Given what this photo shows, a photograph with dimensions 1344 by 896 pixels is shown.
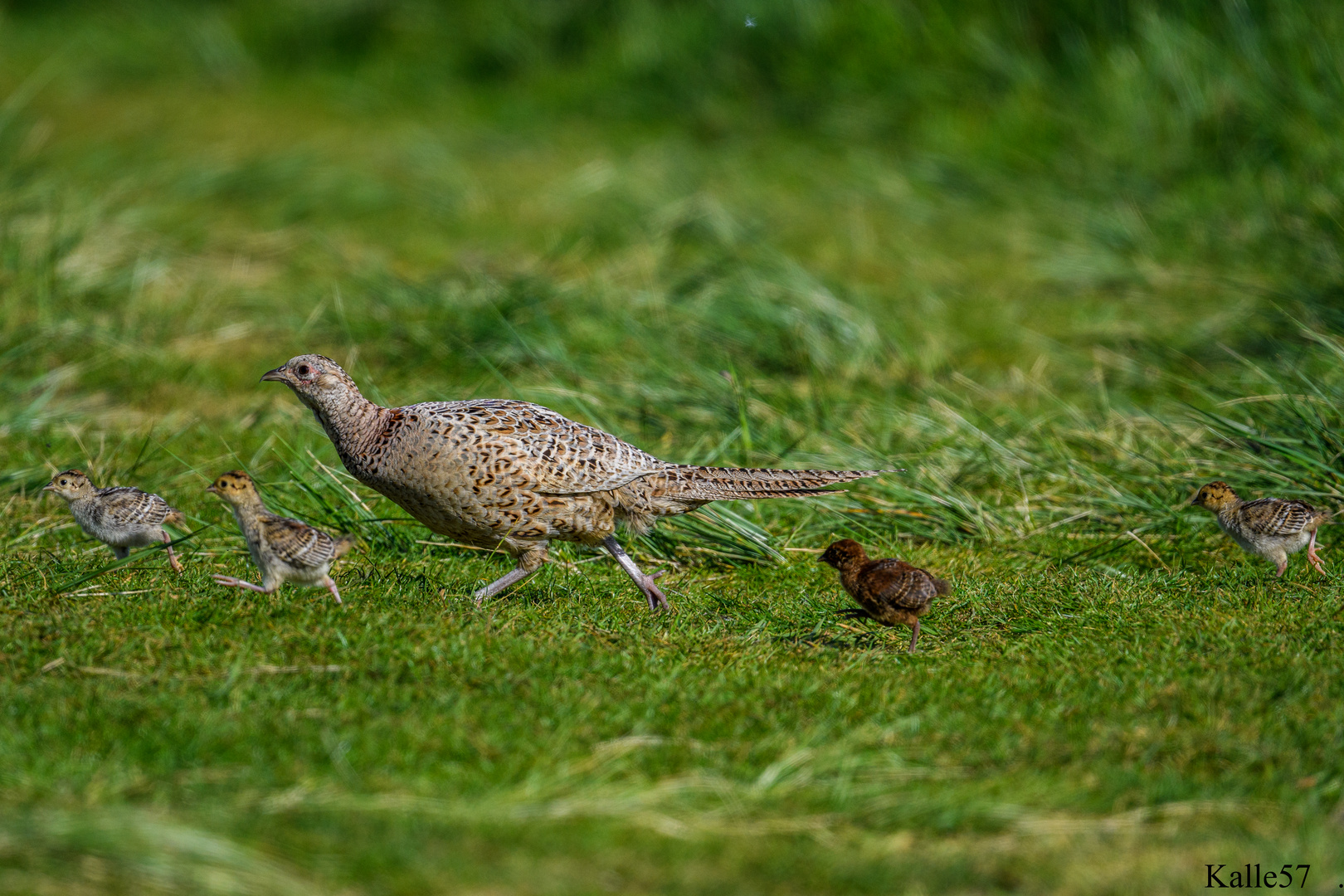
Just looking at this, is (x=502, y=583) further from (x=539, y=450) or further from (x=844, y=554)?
(x=844, y=554)

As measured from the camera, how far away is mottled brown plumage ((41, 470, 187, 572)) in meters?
6.04

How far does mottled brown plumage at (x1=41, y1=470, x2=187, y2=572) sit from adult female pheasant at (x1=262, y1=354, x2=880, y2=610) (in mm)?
768

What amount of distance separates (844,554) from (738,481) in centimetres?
60

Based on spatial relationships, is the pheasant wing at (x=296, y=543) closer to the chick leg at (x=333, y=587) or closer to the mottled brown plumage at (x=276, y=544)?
the mottled brown plumage at (x=276, y=544)

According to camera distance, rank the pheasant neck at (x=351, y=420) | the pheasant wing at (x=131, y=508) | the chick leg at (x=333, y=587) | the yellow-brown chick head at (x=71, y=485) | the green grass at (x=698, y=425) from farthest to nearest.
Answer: the pheasant neck at (x=351, y=420) < the yellow-brown chick head at (x=71, y=485) < the pheasant wing at (x=131, y=508) < the chick leg at (x=333, y=587) < the green grass at (x=698, y=425)

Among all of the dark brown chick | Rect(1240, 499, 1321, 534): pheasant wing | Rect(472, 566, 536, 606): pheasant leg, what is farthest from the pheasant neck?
Rect(1240, 499, 1321, 534): pheasant wing

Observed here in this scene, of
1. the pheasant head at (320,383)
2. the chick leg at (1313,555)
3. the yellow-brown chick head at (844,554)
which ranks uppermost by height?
the pheasant head at (320,383)

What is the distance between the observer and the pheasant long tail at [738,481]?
624 centimetres

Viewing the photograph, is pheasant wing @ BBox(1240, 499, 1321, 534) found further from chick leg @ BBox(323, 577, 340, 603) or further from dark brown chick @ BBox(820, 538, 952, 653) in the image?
chick leg @ BBox(323, 577, 340, 603)

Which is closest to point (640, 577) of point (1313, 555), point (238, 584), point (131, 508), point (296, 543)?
point (296, 543)

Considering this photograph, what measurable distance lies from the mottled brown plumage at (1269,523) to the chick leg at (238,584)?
393 centimetres

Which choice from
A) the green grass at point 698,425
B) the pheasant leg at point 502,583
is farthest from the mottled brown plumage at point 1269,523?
the pheasant leg at point 502,583

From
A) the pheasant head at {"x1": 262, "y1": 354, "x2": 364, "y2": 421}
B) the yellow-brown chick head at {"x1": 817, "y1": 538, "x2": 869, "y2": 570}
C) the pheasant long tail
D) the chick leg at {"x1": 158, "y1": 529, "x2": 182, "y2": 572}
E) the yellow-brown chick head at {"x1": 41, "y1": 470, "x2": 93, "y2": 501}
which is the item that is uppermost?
the pheasant head at {"x1": 262, "y1": 354, "x2": 364, "y2": 421}

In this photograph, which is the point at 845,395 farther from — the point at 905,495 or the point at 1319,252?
the point at 1319,252
